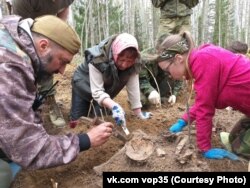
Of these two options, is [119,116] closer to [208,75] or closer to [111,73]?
[111,73]

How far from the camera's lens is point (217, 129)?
10.4ft

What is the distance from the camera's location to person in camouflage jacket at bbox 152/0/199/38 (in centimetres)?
488

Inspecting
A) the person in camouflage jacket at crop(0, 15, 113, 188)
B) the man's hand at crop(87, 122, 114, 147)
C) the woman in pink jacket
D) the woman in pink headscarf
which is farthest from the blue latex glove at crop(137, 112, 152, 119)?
the person in camouflage jacket at crop(0, 15, 113, 188)

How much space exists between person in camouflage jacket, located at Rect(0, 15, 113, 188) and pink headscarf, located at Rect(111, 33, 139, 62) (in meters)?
0.91

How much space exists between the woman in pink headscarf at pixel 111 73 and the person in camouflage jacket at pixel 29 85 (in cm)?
94

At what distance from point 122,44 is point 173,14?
2.24 meters

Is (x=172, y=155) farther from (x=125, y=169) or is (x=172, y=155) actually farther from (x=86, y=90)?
(x=86, y=90)

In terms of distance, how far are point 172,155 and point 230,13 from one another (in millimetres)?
13035

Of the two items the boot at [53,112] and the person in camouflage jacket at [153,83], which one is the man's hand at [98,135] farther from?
the person in camouflage jacket at [153,83]

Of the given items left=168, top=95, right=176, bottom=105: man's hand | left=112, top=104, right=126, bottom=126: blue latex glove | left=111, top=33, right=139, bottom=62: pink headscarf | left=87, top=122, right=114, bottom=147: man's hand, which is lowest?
left=168, top=95, right=176, bottom=105: man's hand

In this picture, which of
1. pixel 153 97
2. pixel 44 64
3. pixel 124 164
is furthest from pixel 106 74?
pixel 44 64

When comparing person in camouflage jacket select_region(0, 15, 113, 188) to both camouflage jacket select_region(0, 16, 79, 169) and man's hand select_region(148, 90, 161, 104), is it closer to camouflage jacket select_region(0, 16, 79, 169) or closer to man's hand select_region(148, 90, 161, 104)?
camouflage jacket select_region(0, 16, 79, 169)

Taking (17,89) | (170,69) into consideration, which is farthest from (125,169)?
(17,89)

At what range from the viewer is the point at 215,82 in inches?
93.2
